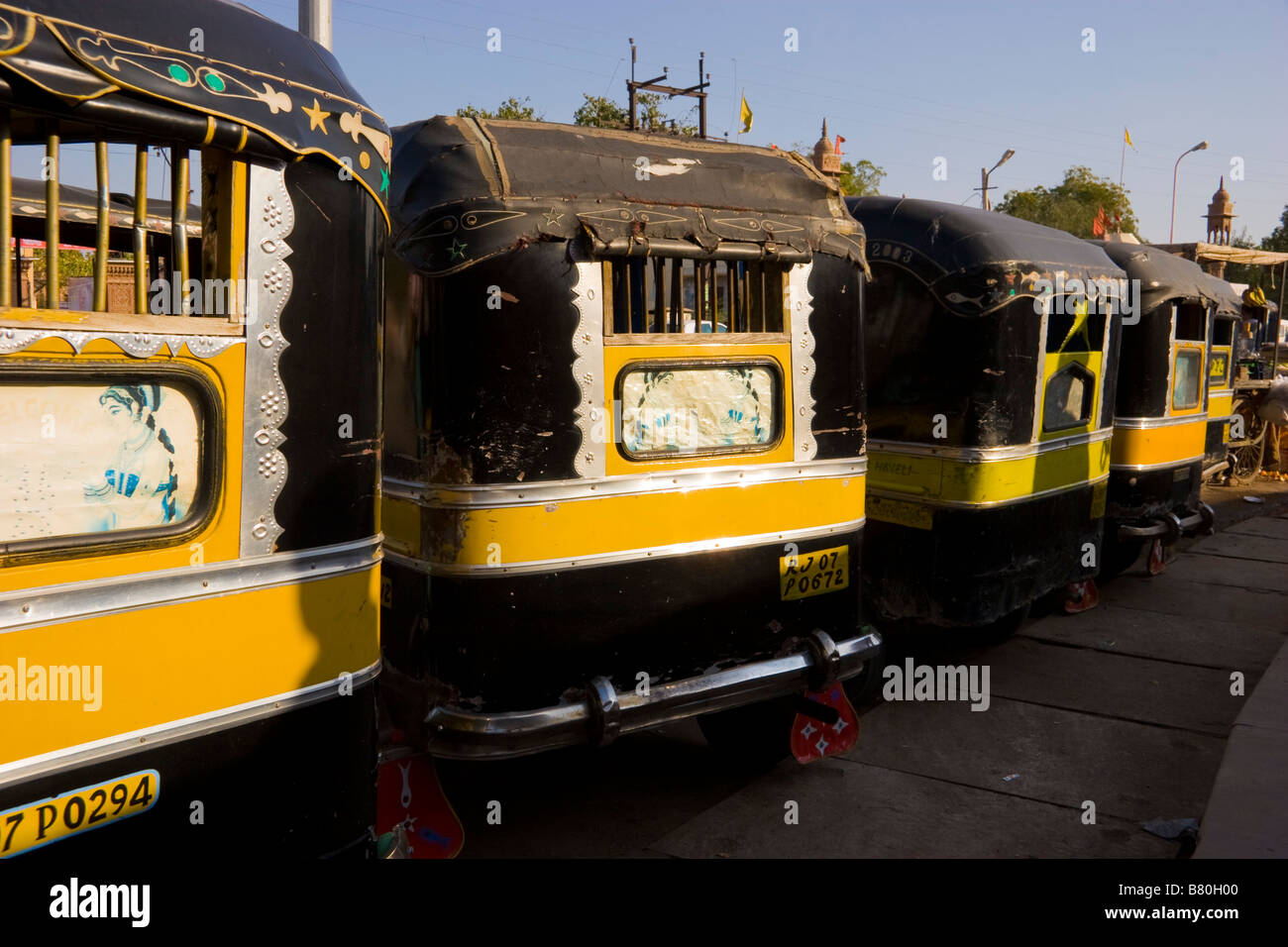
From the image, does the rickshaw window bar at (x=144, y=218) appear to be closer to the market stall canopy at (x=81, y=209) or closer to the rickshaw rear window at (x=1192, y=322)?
the market stall canopy at (x=81, y=209)

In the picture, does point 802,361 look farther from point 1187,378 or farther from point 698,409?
point 1187,378

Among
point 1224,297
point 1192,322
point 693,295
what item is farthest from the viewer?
point 1224,297

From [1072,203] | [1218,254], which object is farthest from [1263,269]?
[1218,254]

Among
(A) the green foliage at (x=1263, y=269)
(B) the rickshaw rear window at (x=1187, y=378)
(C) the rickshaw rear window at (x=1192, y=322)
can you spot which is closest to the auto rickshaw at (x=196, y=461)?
(B) the rickshaw rear window at (x=1187, y=378)

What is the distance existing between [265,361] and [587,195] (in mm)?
1716

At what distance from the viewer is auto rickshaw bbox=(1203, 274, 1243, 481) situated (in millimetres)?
9953

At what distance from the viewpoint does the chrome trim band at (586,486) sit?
3.71 m

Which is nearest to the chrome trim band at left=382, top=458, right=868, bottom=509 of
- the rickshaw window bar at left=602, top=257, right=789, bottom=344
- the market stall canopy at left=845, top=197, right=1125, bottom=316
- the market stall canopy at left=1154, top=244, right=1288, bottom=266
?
the rickshaw window bar at left=602, top=257, right=789, bottom=344

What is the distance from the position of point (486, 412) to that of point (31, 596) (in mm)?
1759

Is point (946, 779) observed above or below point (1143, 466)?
below

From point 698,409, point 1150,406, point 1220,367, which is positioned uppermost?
point 1220,367

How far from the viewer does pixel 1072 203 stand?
47656mm

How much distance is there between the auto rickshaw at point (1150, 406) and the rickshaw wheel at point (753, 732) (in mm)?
4916
